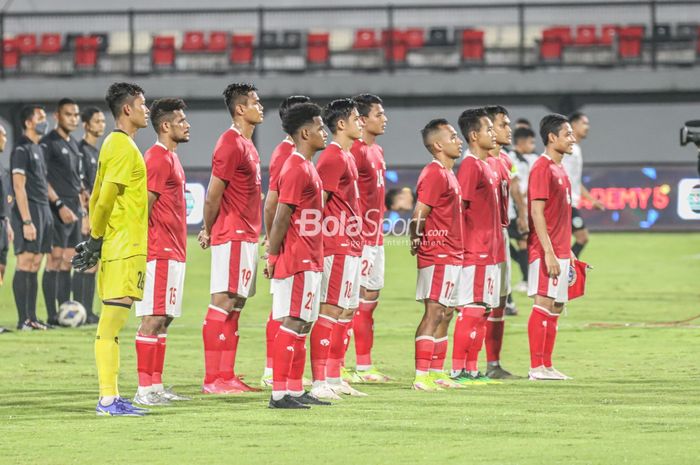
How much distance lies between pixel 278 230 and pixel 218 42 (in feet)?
80.8

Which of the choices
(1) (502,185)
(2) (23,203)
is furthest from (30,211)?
(1) (502,185)

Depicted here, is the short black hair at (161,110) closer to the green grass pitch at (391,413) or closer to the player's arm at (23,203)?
the green grass pitch at (391,413)

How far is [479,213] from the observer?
10.1m

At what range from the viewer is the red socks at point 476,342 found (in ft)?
33.1

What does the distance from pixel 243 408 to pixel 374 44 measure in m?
24.3

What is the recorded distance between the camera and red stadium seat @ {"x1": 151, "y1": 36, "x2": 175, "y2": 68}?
105 feet

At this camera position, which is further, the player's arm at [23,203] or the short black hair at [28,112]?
the short black hair at [28,112]

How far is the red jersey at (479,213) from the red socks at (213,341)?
6.31 ft

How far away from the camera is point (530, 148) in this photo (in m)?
14.8

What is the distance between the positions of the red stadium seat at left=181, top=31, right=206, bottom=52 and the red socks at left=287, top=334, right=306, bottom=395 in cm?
2484

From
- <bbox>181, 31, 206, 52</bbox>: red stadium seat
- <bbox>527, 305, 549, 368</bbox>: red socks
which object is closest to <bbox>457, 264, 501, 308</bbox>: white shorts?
<bbox>527, 305, 549, 368</bbox>: red socks

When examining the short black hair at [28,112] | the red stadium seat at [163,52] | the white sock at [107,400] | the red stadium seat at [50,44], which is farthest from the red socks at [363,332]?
the red stadium seat at [50,44]

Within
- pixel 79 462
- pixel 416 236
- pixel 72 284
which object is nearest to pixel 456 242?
pixel 416 236

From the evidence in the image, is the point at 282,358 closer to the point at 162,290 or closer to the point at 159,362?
the point at 159,362
